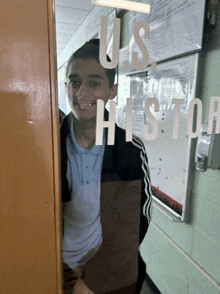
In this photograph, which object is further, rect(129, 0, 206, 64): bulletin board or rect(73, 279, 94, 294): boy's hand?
rect(129, 0, 206, 64): bulletin board

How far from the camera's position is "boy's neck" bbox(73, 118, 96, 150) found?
25.8 inches

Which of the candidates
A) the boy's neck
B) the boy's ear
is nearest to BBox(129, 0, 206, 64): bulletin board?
the boy's ear

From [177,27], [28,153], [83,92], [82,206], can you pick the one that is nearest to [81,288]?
[82,206]

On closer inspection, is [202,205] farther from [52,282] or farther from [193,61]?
[52,282]

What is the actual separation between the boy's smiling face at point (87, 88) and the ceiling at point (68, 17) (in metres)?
0.07

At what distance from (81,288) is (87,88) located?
0.73 meters

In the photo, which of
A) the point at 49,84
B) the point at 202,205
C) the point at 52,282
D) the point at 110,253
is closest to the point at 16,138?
the point at 49,84

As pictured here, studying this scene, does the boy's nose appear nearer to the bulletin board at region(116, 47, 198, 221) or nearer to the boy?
the boy

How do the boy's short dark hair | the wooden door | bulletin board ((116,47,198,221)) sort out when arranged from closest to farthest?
the wooden door, the boy's short dark hair, bulletin board ((116,47,198,221))

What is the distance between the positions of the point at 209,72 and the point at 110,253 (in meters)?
1.01

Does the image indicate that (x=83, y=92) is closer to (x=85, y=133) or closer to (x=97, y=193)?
(x=85, y=133)

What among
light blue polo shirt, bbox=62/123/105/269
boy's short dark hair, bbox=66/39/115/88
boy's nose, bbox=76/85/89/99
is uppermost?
boy's short dark hair, bbox=66/39/115/88

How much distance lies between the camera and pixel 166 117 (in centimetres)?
86

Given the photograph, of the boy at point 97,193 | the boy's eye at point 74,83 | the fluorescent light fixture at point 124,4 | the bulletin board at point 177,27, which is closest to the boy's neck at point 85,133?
the boy at point 97,193
